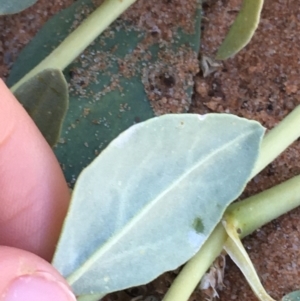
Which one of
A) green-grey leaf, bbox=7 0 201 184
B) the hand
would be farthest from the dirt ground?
the hand

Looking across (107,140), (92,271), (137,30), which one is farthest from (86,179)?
(137,30)

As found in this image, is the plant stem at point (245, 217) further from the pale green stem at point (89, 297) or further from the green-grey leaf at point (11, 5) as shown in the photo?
the green-grey leaf at point (11, 5)

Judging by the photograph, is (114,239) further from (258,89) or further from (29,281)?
(258,89)

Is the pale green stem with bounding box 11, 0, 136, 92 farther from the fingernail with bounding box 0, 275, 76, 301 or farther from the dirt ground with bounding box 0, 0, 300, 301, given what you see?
the fingernail with bounding box 0, 275, 76, 301

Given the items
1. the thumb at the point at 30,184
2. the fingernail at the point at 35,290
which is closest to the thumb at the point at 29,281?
the fingernail at the point at 35,290

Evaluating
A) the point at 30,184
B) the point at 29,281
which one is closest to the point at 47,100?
the point at 30,184

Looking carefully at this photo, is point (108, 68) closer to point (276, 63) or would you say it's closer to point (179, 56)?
point (179, 56)
